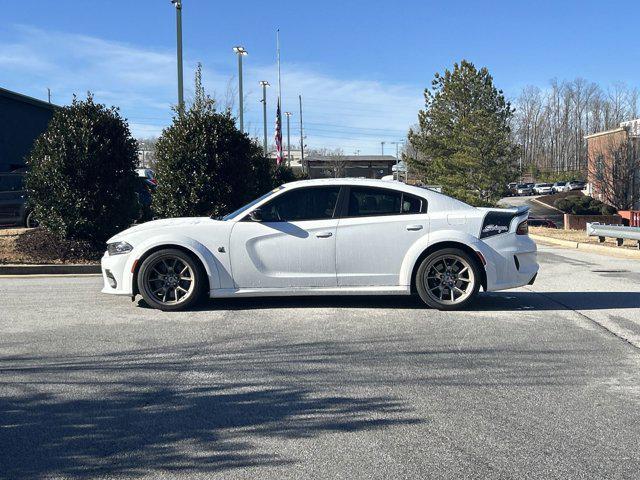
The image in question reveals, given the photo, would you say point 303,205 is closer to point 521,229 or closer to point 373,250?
point 373,250

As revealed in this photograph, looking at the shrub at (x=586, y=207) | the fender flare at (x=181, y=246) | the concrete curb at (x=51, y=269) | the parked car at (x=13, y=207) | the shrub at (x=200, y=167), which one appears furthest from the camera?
the shrub at (x=586, y=207)

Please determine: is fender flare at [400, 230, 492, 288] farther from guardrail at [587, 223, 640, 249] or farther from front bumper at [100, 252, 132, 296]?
guardrail at [587, 223, 640, 249]

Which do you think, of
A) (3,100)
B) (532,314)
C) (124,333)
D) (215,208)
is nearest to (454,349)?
(532,314)

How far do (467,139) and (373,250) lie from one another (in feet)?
97.8

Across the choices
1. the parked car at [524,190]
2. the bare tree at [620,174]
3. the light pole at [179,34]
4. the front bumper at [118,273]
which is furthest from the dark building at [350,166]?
the front bumper at [118,273]

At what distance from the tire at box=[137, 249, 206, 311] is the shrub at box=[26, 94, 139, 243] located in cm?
530

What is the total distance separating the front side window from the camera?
779 cm

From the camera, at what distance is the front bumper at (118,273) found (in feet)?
25.1

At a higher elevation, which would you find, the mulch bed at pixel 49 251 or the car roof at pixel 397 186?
the car roof at pixel 397 186

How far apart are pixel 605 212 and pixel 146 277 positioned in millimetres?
31944

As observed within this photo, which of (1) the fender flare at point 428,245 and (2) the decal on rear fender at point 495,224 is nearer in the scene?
(1) the fender flare at point 428,245

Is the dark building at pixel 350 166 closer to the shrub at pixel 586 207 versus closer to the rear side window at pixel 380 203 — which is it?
the shrub at pixel 586 207

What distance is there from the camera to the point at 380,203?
7883 mm

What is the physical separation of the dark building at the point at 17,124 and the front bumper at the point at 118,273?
21059mm
